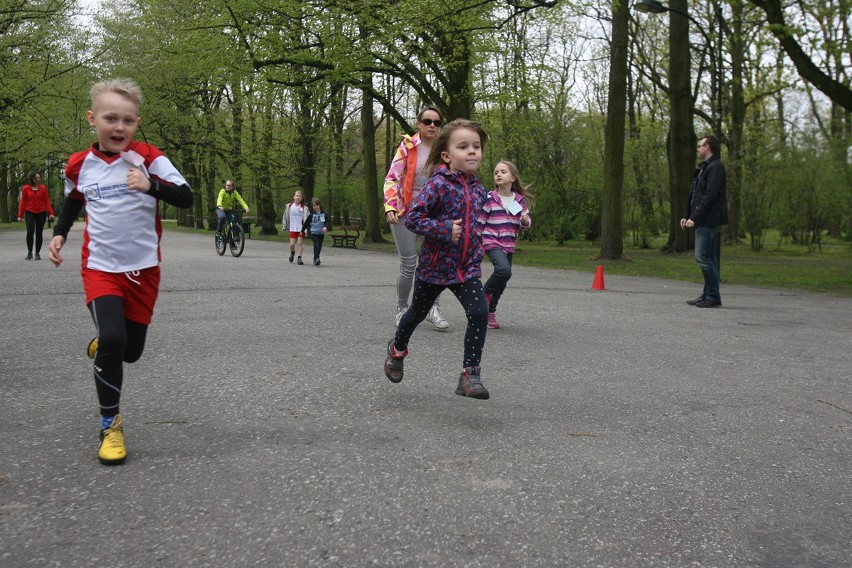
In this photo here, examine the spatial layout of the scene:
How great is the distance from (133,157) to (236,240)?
53.6ft

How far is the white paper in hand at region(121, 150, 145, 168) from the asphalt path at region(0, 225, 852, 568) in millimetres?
1338

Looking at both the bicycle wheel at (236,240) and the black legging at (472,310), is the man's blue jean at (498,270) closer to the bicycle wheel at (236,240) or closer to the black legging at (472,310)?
the black legging at (472,310)

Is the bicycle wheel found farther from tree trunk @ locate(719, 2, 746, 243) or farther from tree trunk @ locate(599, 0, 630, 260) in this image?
tree trunk @ locate(719, 2, 746, 243)

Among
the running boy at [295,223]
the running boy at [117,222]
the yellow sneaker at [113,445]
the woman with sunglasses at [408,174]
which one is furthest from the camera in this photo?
the running boy at [295,223]

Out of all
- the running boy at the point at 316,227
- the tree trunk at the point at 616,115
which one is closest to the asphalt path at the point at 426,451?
the running boy at the point at 316,227

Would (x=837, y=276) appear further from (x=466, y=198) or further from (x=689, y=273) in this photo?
(x=466, y=198)

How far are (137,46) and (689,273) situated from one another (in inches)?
1213

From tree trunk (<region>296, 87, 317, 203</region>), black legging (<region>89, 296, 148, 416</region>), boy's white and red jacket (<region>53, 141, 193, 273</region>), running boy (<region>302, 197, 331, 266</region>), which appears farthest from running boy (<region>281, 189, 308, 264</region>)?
tree trunk (<region>296, 87, 317, 203</region>)

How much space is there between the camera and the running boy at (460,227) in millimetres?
4605

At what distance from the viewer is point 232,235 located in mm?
19844

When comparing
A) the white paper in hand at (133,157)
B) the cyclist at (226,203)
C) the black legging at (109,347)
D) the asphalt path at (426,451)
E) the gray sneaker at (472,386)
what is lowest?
the asphalt path at (426,451)

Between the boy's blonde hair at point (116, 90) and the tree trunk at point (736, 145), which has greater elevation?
the tree trunk at point (736, 145)

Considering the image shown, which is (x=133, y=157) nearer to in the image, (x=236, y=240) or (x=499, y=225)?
(x=499, y=225)

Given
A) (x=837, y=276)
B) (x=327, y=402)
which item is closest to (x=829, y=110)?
(x=837, y=276)
